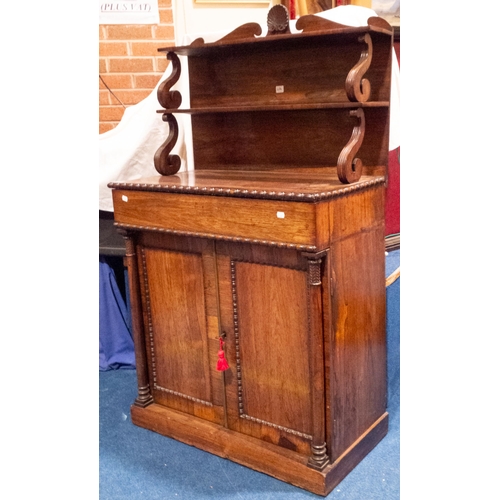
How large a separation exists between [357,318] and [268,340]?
30 centimetres

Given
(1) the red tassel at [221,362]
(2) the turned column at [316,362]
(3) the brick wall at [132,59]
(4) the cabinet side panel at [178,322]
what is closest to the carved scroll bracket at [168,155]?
(4) the cabinet side panel at [178,322]

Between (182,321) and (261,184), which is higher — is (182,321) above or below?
below

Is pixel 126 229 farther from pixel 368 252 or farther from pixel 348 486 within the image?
pixel 348 486

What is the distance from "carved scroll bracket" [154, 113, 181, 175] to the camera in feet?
7.65

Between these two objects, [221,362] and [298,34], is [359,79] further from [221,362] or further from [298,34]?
[221,362]

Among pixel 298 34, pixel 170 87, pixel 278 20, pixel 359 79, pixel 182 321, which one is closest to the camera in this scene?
pixel 359 79

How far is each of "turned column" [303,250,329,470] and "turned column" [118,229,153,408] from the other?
0.75 m

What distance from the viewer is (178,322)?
2197mm

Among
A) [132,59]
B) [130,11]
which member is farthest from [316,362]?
[130,11]

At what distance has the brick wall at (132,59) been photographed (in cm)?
271

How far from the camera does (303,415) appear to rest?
194 cm

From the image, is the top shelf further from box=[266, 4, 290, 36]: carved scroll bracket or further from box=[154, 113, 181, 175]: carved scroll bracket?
box=[154, 113, 181, 175]: carved scroll bracket

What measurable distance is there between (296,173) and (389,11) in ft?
4.06
